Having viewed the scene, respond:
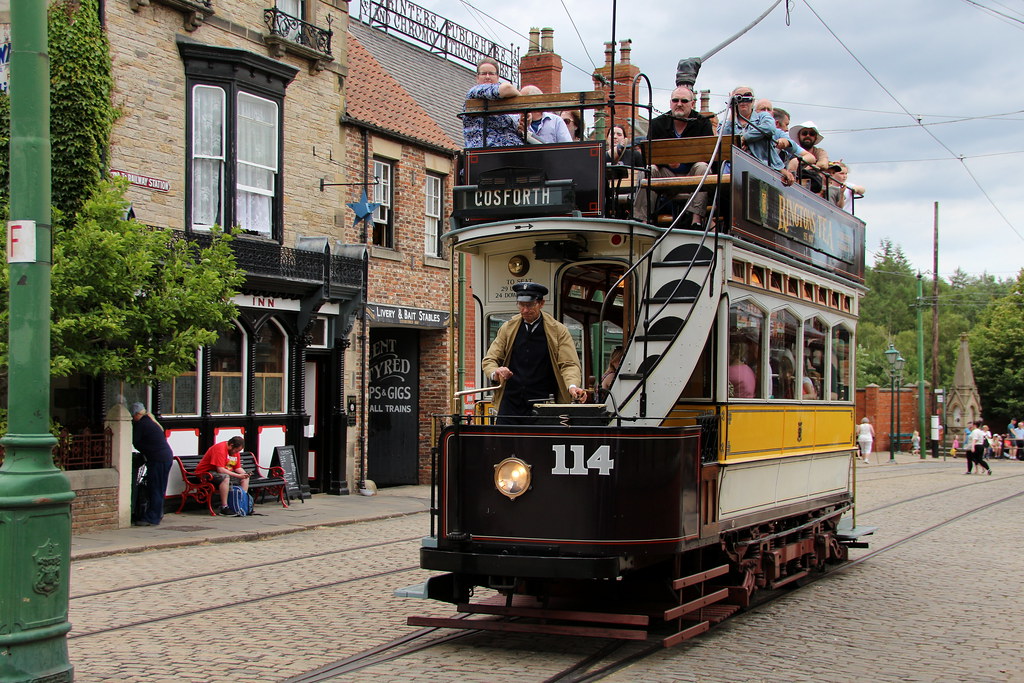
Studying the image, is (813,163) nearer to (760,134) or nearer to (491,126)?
(760,134)

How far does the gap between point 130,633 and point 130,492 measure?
730 cm

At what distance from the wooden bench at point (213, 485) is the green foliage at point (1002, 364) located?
4784 cm

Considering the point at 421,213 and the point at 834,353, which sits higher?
the point at 421,213

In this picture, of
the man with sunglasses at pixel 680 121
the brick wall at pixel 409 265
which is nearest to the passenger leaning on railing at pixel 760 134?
the man with sunglasses at pixel 680 121

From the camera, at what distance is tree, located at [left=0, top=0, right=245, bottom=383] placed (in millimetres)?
13500

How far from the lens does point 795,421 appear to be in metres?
10.9

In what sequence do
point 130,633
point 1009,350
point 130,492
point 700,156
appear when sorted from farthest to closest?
point 1009,350
point 130,492
point 700,156
point 130,633

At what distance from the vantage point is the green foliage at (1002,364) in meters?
57.5

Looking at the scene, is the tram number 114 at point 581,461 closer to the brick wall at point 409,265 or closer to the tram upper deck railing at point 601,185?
the tram upper deck railing at point 601,185

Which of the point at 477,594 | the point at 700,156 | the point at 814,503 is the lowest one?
the point at 477,594

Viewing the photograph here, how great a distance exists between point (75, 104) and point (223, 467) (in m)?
5.61

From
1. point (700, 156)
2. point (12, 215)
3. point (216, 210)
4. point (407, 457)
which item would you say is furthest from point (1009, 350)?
point (12, 215)

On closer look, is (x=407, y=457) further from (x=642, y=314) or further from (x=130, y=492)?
(x=642, y=314)

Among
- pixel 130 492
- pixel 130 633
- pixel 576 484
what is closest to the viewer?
pixel 576 484
